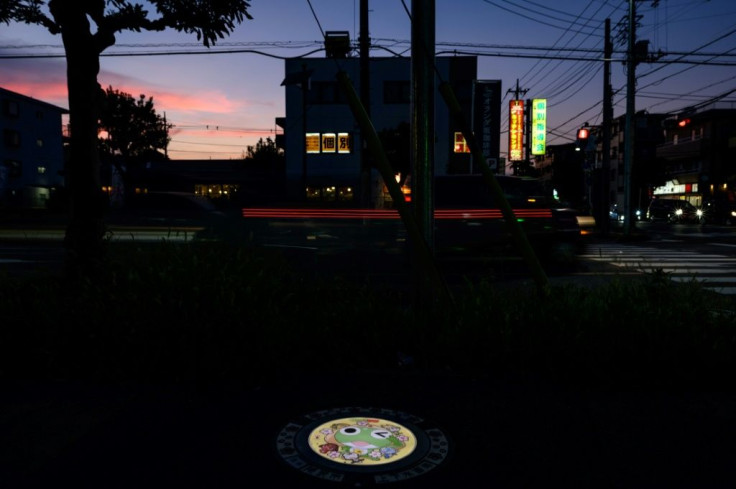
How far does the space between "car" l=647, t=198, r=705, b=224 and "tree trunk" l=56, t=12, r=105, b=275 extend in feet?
118

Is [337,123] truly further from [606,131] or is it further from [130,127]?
[130,127]

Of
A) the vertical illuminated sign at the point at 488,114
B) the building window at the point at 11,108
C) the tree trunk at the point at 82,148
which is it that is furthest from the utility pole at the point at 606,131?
the building window at the point at 11,108

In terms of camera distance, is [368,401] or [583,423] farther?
[368,401]

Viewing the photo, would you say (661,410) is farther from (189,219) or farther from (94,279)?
(189,219)

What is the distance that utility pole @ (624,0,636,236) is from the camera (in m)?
19.8

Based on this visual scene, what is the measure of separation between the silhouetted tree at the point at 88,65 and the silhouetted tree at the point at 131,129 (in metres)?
48.9

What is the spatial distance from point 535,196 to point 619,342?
6565mm


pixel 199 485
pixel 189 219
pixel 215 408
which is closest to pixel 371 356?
pixel 215 408

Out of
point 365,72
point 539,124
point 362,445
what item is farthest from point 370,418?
point 539,124

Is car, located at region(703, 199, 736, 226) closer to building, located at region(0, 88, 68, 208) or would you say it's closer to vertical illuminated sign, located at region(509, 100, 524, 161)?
→ vertical illuminated sign, located at region(509, 100, 524, 161)

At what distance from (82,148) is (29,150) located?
45212 millimetres

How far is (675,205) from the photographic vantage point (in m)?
35.9

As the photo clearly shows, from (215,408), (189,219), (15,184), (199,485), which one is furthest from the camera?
(15,184)

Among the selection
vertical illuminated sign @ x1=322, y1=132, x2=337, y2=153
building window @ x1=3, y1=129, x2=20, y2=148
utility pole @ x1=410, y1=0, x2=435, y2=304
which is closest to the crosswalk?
utility pole @ x1=410, y1=0, x2=435, y2=304
